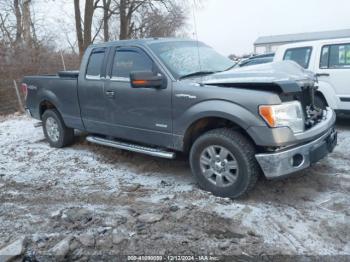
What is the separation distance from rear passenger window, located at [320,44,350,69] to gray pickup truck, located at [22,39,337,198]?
257 centimetres

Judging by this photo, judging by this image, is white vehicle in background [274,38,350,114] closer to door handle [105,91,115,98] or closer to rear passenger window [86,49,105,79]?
door handle [105,91,115,98]

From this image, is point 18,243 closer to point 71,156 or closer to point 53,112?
point 71,156

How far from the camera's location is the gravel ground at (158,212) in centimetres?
305

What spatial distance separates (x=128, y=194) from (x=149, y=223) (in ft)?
2.92

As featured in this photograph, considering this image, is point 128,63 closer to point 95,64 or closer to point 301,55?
point 95,64

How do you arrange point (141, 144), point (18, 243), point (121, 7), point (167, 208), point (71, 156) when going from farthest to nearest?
point (121, 7), point (71, 156), point (141, 144), point (167, 208), point (18, 243)

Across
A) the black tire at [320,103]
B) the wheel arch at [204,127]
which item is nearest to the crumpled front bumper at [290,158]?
the wheel arch at [204,127]

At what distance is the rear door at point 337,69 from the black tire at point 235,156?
3.83m

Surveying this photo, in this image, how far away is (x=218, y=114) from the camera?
12.4ft

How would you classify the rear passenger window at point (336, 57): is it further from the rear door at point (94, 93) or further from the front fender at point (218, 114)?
the rear door at point (94, 93)

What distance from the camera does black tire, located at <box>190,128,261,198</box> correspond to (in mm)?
3705

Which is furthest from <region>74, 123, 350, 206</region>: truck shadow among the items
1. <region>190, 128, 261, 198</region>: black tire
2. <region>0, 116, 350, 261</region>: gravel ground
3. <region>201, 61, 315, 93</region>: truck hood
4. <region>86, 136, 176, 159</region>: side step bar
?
<region>201, 61, 315, 93</region>: truck hood

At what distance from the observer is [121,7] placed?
68.4 feet

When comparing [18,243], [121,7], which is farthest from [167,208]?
[121,7]
